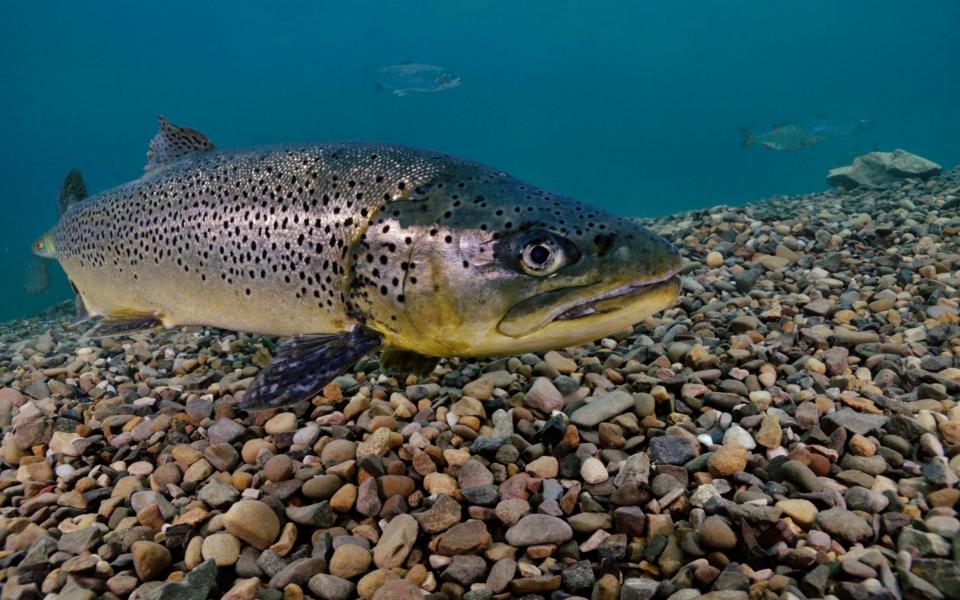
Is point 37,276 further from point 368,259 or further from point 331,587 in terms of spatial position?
point 331,587

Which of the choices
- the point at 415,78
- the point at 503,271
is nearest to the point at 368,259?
the point at 503,271

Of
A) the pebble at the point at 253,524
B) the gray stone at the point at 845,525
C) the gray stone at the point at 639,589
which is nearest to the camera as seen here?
the gray stone at the point at 639,589

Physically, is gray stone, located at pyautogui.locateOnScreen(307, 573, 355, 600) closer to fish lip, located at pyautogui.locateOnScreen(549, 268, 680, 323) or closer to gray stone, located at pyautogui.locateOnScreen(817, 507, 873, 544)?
fish lip, located at pyautogui.locateOnScreen(549, 268, 680, 323)

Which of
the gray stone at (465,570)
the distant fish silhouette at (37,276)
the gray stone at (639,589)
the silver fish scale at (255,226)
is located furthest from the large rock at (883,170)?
the distant fish silhouette at (37,276)

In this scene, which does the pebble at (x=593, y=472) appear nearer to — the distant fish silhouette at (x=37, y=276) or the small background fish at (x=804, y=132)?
the distant fish silhouette at (x=37, y=276)

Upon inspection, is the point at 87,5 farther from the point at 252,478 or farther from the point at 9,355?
the point at 252,478

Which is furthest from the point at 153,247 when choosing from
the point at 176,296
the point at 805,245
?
the point at 805,245

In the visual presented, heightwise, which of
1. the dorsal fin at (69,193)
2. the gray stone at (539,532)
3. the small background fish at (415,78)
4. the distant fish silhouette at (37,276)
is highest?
the small background fish at (415,78)

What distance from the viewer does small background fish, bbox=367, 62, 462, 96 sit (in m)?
19.6

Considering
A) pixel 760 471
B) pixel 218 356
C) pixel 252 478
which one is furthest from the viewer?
pixel 218 356

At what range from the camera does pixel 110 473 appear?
300cm

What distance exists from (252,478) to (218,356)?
6.95ft

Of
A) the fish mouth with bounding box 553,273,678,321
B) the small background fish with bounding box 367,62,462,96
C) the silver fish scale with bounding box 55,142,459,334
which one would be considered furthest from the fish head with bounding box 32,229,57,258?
the small background fish with bounding box 367,62,462,96

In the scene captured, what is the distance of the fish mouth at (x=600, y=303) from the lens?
214cm
